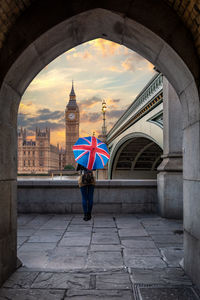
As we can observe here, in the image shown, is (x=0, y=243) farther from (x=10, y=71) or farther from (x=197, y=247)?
(x=197, y=247)

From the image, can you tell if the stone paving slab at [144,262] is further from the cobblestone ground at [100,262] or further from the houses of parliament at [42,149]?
the houses of parliament at [42,149]

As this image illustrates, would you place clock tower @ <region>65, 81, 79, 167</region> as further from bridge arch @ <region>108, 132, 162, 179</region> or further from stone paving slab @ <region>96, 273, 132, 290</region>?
stone paving slab @ <region>96, 273, 132, 290</region>

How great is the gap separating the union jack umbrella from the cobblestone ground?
1352 millimetres

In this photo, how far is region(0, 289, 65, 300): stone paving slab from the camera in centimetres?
267

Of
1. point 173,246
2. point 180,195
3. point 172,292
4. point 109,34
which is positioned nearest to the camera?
point 172,292

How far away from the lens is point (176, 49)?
9.87ft

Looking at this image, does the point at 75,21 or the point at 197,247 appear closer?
the point at 197,247

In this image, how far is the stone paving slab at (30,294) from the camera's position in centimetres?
267

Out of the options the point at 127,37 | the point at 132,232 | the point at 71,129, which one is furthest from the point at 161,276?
the point at 71,129

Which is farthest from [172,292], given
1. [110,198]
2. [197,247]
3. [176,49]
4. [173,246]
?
Answer: [110,198]

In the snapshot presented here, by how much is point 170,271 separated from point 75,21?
3280mm

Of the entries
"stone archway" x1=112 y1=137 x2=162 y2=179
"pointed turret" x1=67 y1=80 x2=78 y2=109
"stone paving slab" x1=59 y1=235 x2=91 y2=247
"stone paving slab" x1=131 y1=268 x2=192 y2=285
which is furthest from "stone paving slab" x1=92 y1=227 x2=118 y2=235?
"pointed turret" x1=67 y1=80 x2=78 y2=109

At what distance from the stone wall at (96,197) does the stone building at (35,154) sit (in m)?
114

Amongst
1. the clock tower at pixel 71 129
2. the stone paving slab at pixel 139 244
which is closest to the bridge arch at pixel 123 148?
the stone paving slab at pixel 139 244
